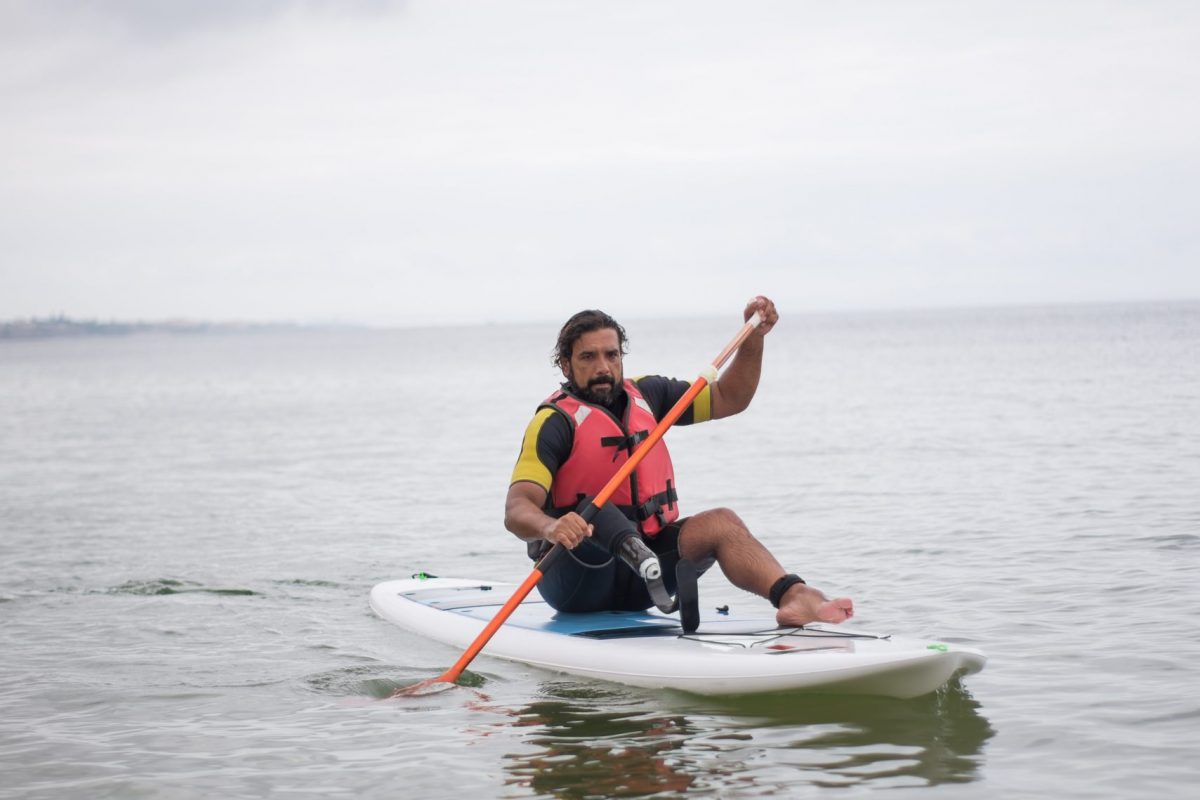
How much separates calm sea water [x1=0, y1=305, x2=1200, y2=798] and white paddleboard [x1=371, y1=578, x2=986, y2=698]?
0.35 feet

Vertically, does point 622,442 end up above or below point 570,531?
above

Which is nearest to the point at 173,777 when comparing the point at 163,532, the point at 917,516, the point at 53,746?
the point at 53,746

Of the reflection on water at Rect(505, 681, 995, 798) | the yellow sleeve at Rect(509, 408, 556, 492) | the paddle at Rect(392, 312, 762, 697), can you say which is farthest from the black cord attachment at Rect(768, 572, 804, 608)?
the yellow sleeve at Rect(509, 408, 556, 492)

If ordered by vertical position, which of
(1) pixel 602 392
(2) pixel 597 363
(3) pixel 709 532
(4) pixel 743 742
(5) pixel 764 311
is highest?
(5) pixel 764 311

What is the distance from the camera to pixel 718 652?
5.59 m

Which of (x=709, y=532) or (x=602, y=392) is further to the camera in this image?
(x=602, y=392)

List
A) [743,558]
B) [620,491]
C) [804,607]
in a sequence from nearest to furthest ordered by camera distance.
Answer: [804,607], [743,558], [620,491]

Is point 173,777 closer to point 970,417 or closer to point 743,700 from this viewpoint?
point 743,700

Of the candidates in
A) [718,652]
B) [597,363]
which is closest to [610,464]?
[597,363]

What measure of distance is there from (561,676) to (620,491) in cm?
102

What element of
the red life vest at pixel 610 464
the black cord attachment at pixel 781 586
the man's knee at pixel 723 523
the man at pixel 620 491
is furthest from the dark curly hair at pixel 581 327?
the black cord attachment at pixel 781 586

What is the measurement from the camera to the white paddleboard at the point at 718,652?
5168mm

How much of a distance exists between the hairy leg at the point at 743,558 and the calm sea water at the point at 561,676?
427 millimetres

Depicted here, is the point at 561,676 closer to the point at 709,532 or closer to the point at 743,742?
the point at 709,532
